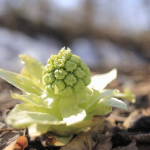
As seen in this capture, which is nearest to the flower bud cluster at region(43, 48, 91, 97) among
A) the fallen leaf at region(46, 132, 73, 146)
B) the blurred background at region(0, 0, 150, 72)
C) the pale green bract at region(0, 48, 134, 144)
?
the pale green bract at region(0, 48, 134, 144)

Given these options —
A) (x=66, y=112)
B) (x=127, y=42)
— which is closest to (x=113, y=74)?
(x=66, y=112)

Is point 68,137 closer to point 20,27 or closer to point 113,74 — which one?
point 113,74

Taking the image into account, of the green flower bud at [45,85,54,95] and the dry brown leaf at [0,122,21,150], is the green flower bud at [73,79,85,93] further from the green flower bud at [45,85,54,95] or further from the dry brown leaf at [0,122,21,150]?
the dry brown leaf at [0,122,21,150]

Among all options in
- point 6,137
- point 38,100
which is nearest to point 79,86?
point 38,100

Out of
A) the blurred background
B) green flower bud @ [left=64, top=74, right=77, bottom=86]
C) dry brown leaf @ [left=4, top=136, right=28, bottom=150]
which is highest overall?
the blurred background

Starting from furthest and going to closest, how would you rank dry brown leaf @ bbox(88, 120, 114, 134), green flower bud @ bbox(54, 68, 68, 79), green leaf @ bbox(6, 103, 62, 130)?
dry brown leaf @ bbox(88, 120, 114, 134) → green flower bud @ bbox(54, 68, 68, 79) → green leaf @ bbox(6, 103, 62, 130)

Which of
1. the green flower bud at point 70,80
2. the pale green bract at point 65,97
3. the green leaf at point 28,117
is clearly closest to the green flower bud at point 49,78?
the pale green bract at point 65,97
